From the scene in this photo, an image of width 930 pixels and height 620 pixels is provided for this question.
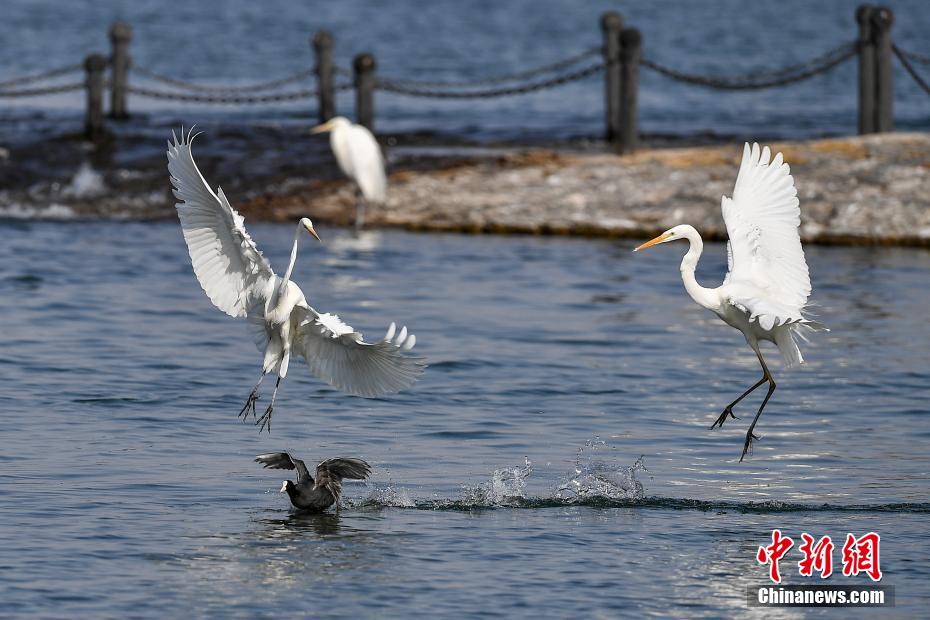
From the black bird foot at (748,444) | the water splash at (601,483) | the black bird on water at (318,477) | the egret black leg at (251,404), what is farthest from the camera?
the egret black leg at (251,404)

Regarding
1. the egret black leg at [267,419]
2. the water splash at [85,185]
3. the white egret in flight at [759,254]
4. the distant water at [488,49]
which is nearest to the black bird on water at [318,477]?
the egret black leg at [267,419]

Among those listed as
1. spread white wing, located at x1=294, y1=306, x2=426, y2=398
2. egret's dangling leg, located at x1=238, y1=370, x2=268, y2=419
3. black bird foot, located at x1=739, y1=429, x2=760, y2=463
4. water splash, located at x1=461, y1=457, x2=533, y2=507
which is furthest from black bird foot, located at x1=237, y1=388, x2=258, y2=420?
black bird foot, located at x1=739, y1=429, x2=760, y2=463

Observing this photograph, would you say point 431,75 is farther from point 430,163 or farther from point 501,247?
point 501,247

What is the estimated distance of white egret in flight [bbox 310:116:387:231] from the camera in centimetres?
1722

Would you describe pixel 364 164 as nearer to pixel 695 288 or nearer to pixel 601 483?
pixel 695 288

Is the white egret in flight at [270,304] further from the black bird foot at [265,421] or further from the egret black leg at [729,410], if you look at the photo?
the egret black leg at [729,410]

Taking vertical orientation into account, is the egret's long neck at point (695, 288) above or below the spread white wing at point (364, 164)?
below

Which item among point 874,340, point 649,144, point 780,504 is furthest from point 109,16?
point 780,504

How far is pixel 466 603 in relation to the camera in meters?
6.44

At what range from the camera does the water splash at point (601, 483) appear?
8.10m

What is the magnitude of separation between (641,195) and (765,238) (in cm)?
781

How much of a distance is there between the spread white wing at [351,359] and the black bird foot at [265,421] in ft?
1.10

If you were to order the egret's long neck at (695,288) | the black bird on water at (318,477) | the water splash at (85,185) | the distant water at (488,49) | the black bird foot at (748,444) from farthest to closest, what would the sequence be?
the distant water at (488,49) < the water splash at (85,185) < the black bird foot at (748,444) < the egret's long neck at (695,288) < the black bird on water at (318,477)

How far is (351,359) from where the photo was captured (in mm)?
8633
